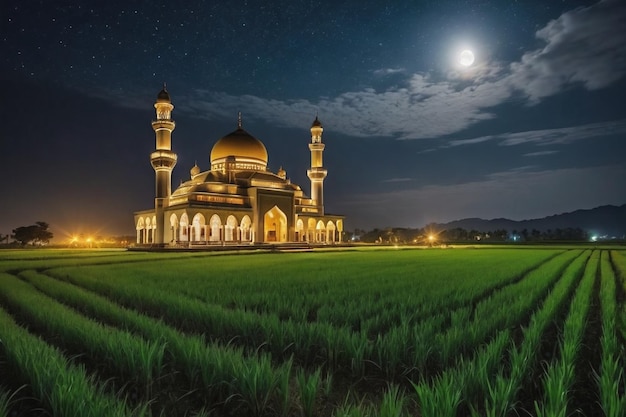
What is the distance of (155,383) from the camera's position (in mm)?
4074

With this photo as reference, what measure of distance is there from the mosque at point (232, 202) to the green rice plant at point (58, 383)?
3830 cm

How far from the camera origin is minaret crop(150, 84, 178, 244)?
1845 inches

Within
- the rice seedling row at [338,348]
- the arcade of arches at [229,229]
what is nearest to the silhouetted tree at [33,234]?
the arcade of arches at [229,229]

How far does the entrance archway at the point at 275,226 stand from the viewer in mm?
56128

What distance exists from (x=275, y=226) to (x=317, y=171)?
38.0 ft

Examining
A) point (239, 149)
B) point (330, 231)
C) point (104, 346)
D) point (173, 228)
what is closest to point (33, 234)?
point (173, 228)

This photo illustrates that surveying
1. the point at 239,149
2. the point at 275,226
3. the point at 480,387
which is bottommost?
the point at 480,387

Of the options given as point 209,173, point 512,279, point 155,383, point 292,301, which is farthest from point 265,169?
point 155,383

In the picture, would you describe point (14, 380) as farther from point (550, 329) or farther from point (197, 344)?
point (550, 329)

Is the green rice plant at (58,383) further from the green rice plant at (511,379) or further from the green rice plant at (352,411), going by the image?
the green rice plant at (511,379)

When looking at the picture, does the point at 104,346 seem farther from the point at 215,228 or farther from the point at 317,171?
the point at 317,171

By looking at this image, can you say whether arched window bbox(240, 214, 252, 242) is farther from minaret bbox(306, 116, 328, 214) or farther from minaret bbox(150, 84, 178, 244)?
minaret bbox(306, 116, 328, 214)

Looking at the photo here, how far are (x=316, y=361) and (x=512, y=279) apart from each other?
1068 centimetres

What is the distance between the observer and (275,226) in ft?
189
